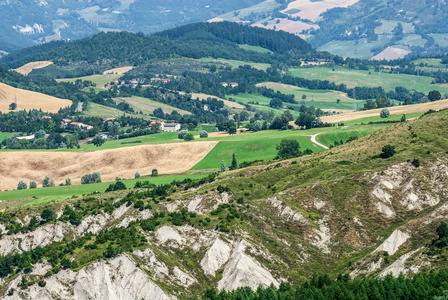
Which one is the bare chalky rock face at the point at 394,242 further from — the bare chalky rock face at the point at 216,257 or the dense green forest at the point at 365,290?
the bare chalky rock face at the point at 216,257

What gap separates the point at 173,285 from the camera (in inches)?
4614

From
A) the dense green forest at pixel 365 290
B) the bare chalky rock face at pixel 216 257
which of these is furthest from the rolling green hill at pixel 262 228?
the dense green forest at pixel 365 290

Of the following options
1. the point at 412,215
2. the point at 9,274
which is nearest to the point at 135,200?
the point at 9,274

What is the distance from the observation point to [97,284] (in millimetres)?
118625

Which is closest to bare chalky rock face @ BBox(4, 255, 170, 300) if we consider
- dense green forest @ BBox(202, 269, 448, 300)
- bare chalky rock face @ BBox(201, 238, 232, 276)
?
bare chalky rock face @ BBox(201, 238, 232, 276)

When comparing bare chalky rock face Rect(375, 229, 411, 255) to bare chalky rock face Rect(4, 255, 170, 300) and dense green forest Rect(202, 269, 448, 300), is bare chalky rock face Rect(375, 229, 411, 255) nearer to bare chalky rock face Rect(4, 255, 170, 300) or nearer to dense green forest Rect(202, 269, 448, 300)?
dense green forest Rect(202, 269, 448, 300)

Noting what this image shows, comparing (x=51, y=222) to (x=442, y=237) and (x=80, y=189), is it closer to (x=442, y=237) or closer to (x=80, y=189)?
(x=80, y=189)

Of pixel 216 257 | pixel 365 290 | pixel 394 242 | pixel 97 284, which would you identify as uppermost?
pixel 365 290

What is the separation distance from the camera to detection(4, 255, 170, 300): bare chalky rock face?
118 metres

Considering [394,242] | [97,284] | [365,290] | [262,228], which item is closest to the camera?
[365,290]

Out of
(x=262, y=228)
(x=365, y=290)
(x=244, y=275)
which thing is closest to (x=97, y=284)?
(x=244, y=275)

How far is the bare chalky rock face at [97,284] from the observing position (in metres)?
118

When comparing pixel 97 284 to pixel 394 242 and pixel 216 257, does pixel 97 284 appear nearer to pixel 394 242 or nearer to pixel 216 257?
pixel 216 257

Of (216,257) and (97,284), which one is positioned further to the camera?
(216,257)
